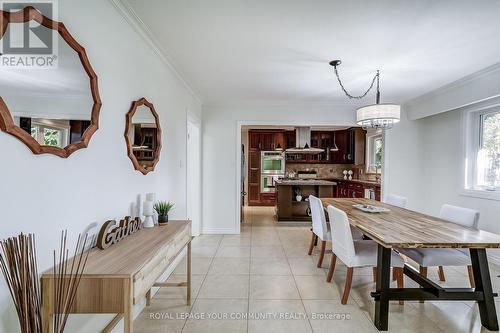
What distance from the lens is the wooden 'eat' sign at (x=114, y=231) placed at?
1503mm

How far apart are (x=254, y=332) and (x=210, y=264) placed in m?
1.41

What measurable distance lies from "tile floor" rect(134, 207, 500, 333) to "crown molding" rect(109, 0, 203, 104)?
243 cm

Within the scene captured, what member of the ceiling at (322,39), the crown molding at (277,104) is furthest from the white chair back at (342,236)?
the crown molding at (277,104)

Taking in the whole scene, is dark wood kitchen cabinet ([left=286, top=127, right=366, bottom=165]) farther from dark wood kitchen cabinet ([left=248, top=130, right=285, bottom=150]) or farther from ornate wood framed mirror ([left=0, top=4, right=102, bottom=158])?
ornate wood framed mirror ([left=0, top=4, right=102, bottom=158])

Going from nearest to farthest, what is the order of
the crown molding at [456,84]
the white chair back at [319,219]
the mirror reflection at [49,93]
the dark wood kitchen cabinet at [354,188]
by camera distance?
the mirror reflection at [49,93] < the crown molding at [456,84] < the white chair back at [319,219] < the dark wood kitchen cabinet at [354,188]

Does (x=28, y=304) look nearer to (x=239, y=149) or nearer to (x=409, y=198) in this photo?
(x=239, y=149)

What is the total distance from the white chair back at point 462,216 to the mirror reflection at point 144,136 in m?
3.22

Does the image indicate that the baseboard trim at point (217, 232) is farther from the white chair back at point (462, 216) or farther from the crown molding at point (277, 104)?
the white chair back at point (462, 216)

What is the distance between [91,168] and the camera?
5.04 feet

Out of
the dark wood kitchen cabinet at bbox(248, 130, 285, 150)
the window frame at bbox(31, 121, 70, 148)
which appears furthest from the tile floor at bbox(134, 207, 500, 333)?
the dark wood kitchen cabinet at bbox(248, 130, 285, 150)

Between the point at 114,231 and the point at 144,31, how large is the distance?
1677mm

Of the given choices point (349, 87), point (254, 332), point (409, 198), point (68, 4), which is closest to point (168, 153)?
point (68, 4)

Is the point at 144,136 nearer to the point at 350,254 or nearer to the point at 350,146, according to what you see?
the point at 350,254

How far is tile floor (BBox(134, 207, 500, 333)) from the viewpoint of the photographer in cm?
205
